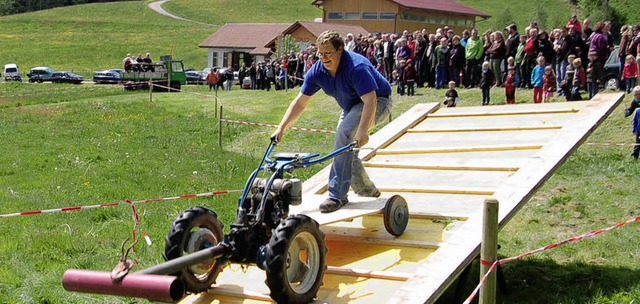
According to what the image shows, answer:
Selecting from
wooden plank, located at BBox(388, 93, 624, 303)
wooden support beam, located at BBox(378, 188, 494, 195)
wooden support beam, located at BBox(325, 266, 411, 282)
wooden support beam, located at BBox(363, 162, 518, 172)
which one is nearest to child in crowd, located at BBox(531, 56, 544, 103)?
wooden plank, located at BBox(388, 93, 624, 303)

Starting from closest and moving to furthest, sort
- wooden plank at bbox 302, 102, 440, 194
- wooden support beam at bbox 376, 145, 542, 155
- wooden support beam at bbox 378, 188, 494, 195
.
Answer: wooden support beam at bbox 378, 188, 494, 195 < wooden plank at bbox 302, 102, 440, 194 < wooden support beam at bbox 376, 145, 542, 155

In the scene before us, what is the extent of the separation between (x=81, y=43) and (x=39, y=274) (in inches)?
3198

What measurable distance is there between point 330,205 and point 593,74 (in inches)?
462

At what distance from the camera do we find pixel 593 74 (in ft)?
56.3

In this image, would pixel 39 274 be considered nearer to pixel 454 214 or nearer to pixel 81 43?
pixel 454 214

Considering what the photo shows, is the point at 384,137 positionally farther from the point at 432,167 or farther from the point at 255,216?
the point at 255,216

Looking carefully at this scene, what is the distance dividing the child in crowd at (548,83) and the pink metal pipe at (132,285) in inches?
563

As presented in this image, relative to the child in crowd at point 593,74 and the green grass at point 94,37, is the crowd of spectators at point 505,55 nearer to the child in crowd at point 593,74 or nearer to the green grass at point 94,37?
the child in crowd at point 593,74

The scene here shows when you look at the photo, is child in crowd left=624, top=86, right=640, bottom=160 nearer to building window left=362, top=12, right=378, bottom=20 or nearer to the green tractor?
the green tractor

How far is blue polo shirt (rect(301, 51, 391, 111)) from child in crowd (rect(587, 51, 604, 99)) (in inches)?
426

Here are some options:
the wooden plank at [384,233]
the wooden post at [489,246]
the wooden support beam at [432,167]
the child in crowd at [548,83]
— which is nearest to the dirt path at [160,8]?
the child in crowd at [548,83]

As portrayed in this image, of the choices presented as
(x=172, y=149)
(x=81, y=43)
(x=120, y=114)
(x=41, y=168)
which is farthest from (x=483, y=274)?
(x=81, y=43)

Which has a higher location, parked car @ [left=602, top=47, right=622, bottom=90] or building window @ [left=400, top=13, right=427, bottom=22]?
building window @ [left=400, top=13, right=427, bottom=22]

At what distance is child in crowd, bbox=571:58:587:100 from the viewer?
1714cm
